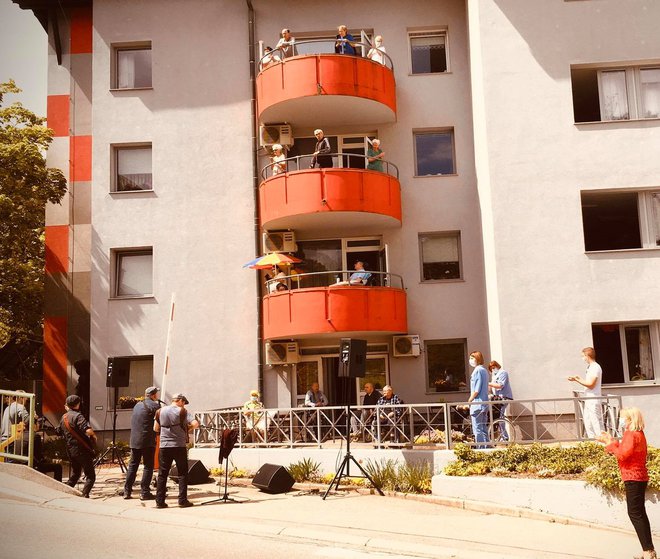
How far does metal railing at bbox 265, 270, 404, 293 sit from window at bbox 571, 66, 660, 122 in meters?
6.86

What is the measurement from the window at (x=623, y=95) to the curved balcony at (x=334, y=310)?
7.41 m

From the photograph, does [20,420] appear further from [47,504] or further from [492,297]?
[492,297]

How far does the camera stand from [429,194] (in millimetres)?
22578

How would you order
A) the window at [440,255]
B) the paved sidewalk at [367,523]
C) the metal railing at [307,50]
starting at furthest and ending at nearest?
the window at [440,255], the metal railing at [307,50], the paved sidewalk at [367,523]

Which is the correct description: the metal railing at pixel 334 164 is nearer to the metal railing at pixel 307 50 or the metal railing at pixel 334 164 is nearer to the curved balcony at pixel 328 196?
the curved balcony at pixel 328 196

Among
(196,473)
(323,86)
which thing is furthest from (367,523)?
(323,86)

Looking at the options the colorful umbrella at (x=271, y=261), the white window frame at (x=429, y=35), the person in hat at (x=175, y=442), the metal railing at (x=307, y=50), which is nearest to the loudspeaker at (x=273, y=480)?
the person in hat at (x=175, y=442)

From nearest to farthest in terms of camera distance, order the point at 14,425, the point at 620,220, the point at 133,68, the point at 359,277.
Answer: the point at 14,425, the point at 359,277, the point at 620,220, the point at 133,68

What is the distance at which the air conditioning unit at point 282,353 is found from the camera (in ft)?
70.7

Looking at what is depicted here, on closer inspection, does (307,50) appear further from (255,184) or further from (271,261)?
(271,261)

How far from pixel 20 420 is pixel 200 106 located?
1164cm

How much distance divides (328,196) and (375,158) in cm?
178

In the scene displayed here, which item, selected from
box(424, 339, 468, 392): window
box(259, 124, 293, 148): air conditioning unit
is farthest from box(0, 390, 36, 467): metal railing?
box(424, 339, 468, 392): window

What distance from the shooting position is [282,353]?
21578 millimetres
